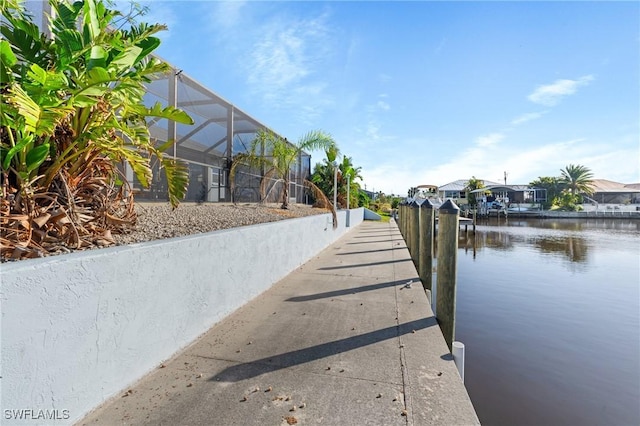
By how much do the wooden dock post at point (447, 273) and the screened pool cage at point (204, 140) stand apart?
4.40m

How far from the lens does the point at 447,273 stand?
448cm

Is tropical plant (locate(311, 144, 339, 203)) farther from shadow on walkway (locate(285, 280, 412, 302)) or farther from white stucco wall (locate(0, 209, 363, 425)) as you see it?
white stucco wall (locate(0, 209, 363, 425))

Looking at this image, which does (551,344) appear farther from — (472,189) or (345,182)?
(472,189)

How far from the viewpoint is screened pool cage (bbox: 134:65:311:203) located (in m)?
6.28

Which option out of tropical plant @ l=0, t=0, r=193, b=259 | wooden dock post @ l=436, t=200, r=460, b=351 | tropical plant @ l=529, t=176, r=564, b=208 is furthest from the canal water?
tropical plant @ l=529, t=176, r=564, b=208

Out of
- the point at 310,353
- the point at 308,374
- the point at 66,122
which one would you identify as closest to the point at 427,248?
the point at 310,353

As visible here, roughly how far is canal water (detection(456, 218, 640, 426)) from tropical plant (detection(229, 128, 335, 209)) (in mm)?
5673

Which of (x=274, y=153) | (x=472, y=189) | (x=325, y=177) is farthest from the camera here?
(x=472, y=189)

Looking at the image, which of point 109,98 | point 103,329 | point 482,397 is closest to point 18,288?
point 103,329

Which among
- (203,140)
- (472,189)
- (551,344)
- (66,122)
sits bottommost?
(551,344)

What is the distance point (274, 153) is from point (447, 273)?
7088mm

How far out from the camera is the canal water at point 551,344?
13.9ft

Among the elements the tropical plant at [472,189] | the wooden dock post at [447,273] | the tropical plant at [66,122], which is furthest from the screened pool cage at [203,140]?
the tropical plant at [472,189]

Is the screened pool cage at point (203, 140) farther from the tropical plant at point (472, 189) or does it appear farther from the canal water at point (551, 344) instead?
the tropical plant at point (472, 189)
